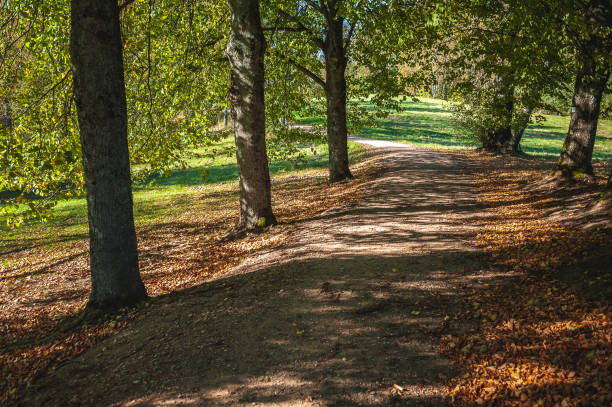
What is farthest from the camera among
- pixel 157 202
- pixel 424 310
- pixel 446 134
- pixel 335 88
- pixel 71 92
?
pixel 446 134

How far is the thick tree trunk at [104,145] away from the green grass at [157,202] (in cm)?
317

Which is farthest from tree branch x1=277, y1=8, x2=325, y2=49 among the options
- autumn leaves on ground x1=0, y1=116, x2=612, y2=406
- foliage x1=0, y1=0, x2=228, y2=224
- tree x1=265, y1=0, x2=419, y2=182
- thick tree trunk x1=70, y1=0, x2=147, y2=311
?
thick tree trunk x1=70, y1=0, x2=147, y2=311

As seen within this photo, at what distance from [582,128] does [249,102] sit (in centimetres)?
972

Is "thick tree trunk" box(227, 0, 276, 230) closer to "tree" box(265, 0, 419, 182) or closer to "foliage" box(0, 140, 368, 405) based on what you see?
"foliage" box(0, 140, 368, 405)

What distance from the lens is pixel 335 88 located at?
17031 mm

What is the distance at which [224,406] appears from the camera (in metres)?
3.91

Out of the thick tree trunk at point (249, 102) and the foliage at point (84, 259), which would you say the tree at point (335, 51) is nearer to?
the foliage at point (84, 259)

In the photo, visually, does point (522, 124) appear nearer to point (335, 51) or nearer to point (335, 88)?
point (335, 88)

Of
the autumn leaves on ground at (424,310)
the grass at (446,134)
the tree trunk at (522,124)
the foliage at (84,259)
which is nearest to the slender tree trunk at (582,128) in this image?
the autumn leaves on ground at (424,310)

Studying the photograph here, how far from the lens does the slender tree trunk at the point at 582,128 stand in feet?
38.1

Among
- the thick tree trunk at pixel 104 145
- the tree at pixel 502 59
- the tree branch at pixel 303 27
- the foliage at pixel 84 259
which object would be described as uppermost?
the tree branch at pixel 303 27

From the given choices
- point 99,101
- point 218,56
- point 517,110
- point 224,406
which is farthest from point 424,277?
point 517,110

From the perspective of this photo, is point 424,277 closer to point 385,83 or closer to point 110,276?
point 110,276

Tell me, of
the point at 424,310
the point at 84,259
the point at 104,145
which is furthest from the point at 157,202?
the point at 424,310
